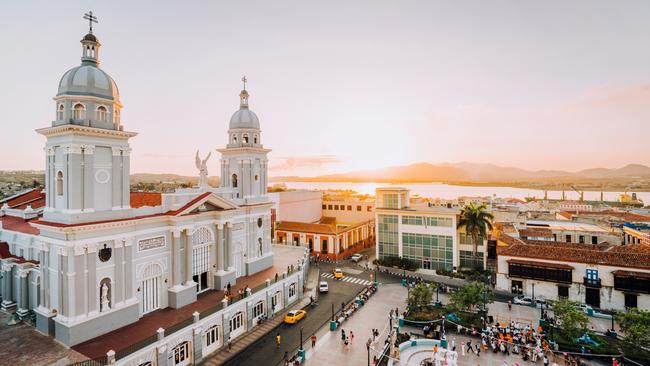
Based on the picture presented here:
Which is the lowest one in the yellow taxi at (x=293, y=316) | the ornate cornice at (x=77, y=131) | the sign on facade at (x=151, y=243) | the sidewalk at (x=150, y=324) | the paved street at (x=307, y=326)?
the paved street at (x=307, y=326)

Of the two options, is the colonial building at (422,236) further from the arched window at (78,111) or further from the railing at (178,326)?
the arched window at (78,111)

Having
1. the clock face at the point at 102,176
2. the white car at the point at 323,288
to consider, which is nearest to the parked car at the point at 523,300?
the white car at the point at 323,288

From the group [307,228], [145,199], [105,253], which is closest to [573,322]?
[105,253]

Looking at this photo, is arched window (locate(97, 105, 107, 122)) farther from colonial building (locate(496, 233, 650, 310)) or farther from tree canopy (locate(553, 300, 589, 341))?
colonial building (locate(496, 233, 650, 310))

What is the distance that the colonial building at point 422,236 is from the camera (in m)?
38.9

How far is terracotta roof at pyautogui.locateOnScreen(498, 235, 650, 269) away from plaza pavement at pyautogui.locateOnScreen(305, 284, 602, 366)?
5512 millimetres

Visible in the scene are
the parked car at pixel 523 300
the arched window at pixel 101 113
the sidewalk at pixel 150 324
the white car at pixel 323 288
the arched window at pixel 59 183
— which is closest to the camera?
the sidewalk at pixel 150 324

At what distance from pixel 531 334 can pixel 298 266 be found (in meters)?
19.5

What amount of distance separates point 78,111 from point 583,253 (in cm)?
4153

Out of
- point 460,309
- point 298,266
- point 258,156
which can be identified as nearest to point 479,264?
point 460,309

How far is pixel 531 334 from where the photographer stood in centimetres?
2314

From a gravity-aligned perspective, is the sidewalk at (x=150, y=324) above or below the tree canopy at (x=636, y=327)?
above

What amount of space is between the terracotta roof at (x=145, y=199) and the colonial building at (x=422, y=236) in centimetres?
2700

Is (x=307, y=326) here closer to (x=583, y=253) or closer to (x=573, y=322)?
(x=573, y=322)
